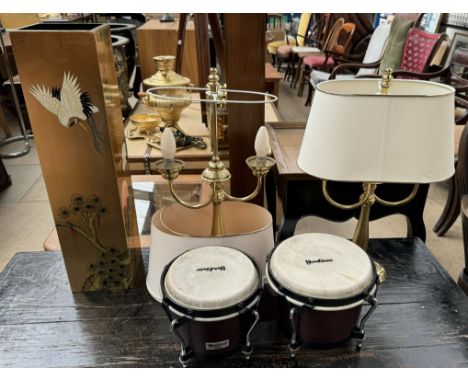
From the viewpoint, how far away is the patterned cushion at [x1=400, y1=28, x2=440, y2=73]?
8.97 feet

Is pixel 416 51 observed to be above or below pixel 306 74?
above

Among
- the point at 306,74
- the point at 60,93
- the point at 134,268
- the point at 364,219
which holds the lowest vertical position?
the point at 306,74

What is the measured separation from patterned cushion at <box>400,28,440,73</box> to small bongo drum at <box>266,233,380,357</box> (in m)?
2.59

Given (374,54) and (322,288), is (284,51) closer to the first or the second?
(374,54)

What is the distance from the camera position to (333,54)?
12.1ft

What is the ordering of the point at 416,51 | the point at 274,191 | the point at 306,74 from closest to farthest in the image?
the point at 274,191
the point at 416,51
the point at 306,74

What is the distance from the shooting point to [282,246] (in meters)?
0.73

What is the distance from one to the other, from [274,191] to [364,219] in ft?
2.48

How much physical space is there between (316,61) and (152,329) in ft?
12.2

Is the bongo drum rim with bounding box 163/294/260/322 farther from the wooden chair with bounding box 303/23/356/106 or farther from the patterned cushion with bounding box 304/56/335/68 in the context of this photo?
the patterned cushion with bounding box 304/56/335/68

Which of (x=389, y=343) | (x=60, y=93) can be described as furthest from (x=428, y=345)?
(x=60, y=93)

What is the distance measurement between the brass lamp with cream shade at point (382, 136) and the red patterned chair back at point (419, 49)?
239 cm

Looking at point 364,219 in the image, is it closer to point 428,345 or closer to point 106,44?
point 428,345

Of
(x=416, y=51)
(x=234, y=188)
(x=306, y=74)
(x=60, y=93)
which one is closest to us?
(x=60, y=93)
